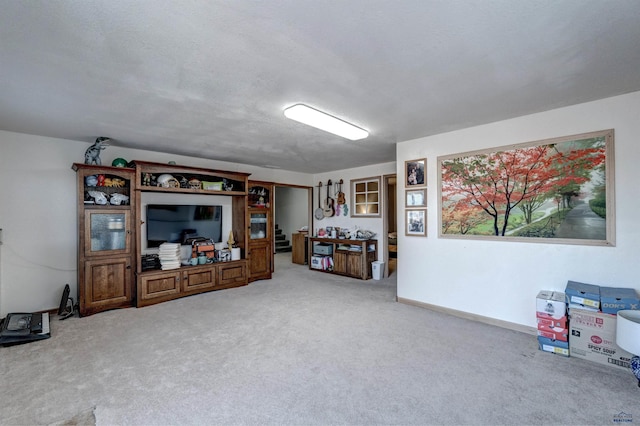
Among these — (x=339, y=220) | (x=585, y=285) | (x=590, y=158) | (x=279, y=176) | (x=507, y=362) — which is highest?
(x=279, y=176)

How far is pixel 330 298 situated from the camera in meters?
4.23

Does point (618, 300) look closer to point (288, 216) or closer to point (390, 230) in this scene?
point (390, 230)

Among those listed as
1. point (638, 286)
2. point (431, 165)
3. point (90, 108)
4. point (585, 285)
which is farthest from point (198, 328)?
point (638, 286)

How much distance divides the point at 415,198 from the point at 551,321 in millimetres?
2008

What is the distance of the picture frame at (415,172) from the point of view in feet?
12.5

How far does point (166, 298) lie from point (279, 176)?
355 cm

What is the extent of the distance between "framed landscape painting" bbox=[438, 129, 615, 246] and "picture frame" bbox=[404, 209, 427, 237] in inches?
8.6

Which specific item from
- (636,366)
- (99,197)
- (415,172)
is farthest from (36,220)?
(636,366)

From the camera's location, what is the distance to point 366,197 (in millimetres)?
6152

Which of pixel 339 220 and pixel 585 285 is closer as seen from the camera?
pixel 585 285

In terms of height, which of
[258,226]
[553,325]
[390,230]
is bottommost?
[553,325]

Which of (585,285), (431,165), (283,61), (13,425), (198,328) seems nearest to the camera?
(13,425)

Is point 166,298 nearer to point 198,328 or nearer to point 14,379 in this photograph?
point 198,328

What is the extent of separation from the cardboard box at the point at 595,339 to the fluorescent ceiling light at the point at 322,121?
2.85 metres
